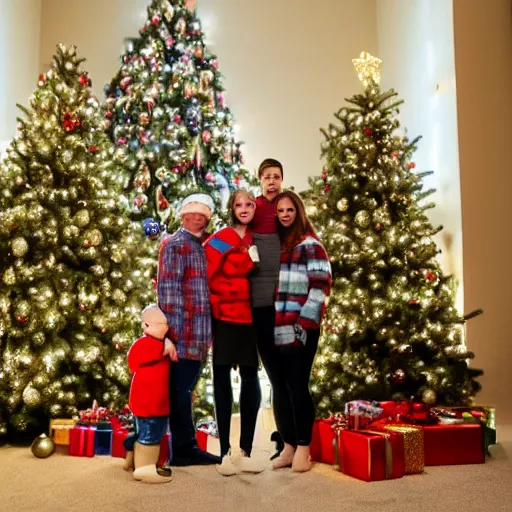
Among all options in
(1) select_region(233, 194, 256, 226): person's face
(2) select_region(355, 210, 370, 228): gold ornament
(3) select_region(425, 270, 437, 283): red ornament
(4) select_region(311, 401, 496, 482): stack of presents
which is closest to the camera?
(4) select_region(311, 401, 496, 482): stack of presents

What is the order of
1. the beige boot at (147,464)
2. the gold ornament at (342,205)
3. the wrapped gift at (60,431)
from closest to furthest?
the beige boot at (147,464), the wrapped gift at (60,431), the gold ornament at (342,205)

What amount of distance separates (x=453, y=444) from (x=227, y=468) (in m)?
1.30

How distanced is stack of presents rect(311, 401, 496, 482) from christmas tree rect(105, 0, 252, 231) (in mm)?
2481

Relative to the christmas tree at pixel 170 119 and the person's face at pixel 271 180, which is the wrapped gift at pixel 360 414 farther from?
the christmas tree at pixel 170 119

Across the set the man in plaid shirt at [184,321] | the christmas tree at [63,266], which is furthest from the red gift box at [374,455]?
the christmas tree at [63,266]

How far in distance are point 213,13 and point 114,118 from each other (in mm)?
2466

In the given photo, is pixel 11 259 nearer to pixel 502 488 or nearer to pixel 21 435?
pixel 21 435

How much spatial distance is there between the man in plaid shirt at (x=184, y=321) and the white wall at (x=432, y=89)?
9.29 ft

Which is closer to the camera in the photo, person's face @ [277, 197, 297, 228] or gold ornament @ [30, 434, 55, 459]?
person's face @ [277, 197, 297, 228]

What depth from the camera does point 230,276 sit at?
3.33 metres

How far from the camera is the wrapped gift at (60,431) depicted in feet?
12.4

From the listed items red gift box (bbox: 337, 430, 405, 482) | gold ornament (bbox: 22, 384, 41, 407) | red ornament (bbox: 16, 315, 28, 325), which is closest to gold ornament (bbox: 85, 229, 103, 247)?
red ornament (bbox: 16, 315, 28, 325)

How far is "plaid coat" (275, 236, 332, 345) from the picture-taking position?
3.24m

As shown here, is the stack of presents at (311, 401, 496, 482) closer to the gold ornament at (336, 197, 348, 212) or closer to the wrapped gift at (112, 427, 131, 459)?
the wrapped gift at (112, 427, 131, 459)
